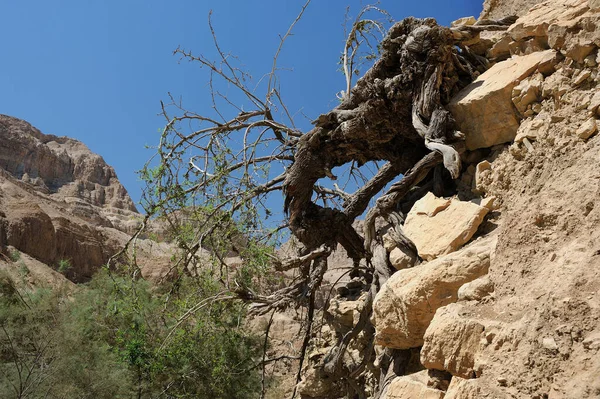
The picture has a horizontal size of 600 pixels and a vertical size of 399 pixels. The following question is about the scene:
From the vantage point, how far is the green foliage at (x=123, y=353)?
7449mm

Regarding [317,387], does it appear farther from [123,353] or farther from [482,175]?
[123,353]

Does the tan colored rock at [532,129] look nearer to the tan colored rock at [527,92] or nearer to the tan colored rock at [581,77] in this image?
the tan colored rock at [527,92]

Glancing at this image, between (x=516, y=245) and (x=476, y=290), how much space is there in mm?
332

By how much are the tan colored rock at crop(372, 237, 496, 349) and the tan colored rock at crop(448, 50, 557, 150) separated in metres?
1.32

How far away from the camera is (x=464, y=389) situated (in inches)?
103

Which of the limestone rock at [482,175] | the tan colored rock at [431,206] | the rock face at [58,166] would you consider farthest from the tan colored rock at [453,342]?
the rock face at [58,166]

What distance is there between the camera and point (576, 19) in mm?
4020

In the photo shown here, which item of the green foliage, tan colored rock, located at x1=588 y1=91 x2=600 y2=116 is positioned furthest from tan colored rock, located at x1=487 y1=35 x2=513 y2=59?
the green foliage

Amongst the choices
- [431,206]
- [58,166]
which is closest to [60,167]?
[58,166]

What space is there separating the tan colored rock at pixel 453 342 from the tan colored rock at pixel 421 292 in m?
0.24

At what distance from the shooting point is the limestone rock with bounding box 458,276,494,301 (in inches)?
117

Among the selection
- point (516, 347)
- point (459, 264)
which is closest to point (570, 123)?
point (459, 264)

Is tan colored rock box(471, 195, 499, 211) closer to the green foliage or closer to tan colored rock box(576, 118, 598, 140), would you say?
tan colored rock box(576, 118, 598, 140)

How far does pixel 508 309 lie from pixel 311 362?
5.01 meters
